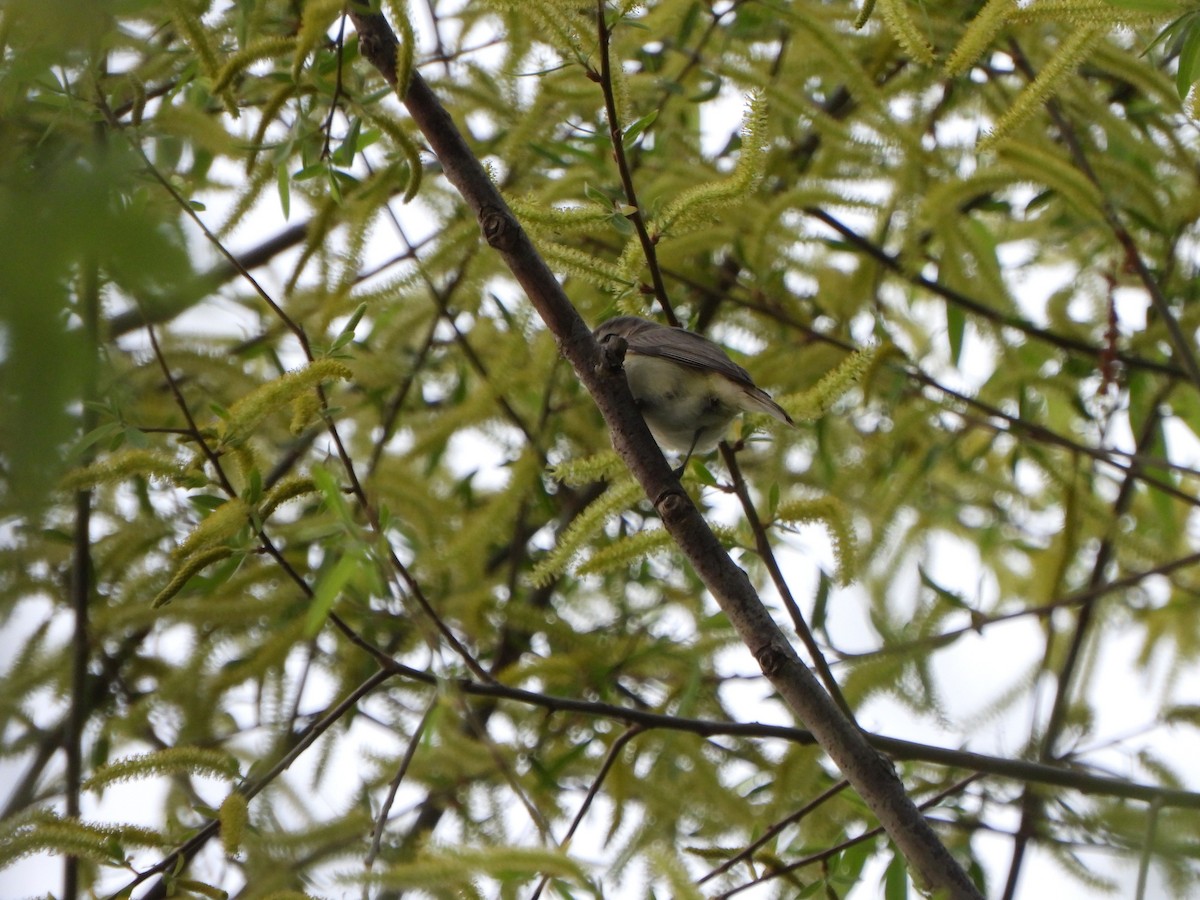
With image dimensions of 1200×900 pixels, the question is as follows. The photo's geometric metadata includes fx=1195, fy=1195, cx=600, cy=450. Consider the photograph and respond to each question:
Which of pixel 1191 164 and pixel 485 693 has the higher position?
pixel 1191 164

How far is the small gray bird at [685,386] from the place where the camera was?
2.69m

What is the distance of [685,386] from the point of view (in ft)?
9.40

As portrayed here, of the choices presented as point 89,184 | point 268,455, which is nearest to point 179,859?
point 89,184

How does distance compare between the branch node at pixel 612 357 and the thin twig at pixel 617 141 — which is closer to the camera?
the thin twig at pixel 617 141

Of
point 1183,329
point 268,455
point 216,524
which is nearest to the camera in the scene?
point 216,524

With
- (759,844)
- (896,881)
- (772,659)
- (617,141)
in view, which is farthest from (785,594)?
(617,141)

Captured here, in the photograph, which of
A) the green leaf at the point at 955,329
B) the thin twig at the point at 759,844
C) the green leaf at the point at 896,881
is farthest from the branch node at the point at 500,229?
the green leaf at the point at 955,329

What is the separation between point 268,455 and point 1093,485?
234 centimetres

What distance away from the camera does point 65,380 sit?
69 centimetres

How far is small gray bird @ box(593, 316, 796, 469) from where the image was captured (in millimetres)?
2688

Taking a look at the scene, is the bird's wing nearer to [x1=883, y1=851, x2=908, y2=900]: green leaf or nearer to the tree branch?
the tree branch

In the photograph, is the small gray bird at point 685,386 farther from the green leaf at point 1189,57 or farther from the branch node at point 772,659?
the green leaf at point 1189,57

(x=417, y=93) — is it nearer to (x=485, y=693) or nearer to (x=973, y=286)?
(x=485, y=693)

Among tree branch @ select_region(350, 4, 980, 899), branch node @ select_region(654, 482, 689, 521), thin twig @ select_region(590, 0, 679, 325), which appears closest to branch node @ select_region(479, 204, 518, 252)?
tree branch @ select_region(350, 4, 980, 899)
